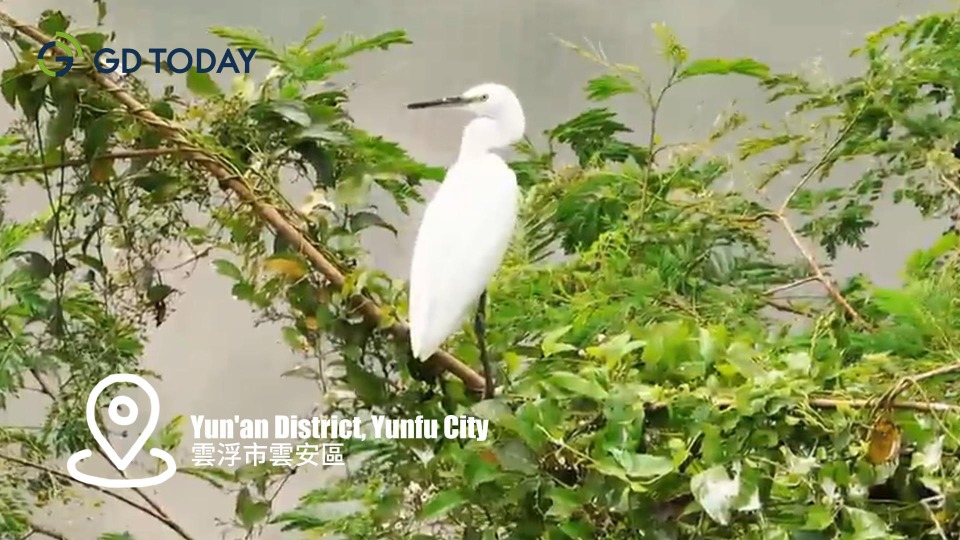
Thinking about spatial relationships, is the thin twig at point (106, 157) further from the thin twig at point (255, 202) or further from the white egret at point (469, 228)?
the white egret at point (469, 228)

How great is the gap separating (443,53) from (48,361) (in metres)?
0.49

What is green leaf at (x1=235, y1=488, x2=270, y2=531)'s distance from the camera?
820 mm

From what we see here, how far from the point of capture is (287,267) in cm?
72

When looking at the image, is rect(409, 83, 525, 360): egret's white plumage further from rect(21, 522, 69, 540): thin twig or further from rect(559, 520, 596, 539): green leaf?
rect(21, 522, 69, 540): thin twig

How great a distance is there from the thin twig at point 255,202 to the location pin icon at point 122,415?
24 cm

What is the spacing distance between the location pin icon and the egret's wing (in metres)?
0.28

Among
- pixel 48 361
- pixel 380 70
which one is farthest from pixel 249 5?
pixel 48 361

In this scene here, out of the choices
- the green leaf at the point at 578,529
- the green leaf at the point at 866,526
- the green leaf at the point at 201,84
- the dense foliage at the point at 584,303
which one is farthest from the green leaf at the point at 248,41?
the green leaf at the point at 866,526

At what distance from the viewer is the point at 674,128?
3.51 ft

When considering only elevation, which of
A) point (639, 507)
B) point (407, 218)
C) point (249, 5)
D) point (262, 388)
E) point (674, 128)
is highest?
point (249, 5)

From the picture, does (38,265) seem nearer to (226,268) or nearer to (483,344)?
(226,268)

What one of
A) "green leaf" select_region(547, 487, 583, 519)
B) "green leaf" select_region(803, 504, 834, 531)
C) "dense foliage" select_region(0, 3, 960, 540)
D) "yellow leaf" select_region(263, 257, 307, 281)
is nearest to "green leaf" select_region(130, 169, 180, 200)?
"dense foliage" select_region(0, 3, 960, 540)

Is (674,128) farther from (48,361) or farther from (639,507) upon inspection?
(48,361)

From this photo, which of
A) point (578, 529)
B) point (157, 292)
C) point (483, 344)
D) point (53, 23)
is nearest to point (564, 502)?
point (578, 529)
